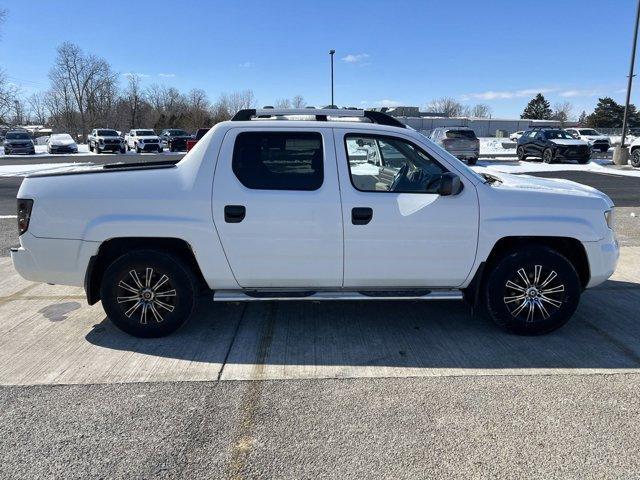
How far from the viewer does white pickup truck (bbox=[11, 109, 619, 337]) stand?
3980 mm

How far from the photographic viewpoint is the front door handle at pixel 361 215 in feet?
Answer: 13.0

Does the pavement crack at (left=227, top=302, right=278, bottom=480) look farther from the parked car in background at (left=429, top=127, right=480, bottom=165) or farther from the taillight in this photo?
the parked car in background at (left=429, top=127, right=480, bottom=165)

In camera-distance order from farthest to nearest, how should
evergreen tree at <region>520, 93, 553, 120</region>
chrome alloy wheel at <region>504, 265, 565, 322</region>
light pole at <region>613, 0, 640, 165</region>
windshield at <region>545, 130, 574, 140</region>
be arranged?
evergreen tree at <region>520, 93, 553, 120</region>, windshield at <region>545, 130, 574, 140</region>, light pole at <region>613, 0, 640, 165</region>, chrome alloy wheel at <region>504, 265, 565, 322</region>

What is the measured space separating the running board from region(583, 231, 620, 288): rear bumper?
1.14 meters

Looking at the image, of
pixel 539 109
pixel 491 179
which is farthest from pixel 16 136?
pixel 539 109

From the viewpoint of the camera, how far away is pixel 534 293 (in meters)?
4.21

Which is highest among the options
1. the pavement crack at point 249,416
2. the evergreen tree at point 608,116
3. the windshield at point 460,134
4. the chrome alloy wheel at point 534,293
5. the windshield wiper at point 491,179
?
the evergreen tree at point 608,116

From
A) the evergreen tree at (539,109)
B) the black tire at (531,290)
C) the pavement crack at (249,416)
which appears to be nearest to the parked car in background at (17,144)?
the pavement crack at (249,416)

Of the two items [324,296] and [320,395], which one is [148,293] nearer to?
[324,296]

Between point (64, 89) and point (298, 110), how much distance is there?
85.7 m

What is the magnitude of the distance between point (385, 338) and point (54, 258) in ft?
9.34

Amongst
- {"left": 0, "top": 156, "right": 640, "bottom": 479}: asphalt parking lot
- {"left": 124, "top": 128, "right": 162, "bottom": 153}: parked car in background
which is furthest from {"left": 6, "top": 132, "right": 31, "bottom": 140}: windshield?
{"left": 0, "top": 156, "right": 640, "bottom": 479}: asphalt parking lot

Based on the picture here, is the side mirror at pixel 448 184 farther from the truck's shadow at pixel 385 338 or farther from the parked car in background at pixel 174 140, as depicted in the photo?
the parked car in background at pixel 174 140

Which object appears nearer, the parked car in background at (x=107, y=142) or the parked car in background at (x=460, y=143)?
the parked car in background at (x=460, y=143)
